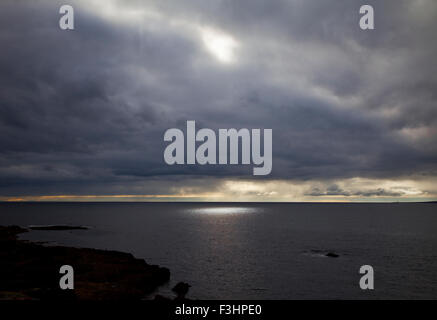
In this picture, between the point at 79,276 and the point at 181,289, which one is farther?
the point at 79,276

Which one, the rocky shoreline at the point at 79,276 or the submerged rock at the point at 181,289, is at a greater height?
the rocky shoreline at the point at 79,276

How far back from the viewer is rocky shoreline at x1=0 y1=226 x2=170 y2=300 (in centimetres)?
3484

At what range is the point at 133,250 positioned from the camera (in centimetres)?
7688

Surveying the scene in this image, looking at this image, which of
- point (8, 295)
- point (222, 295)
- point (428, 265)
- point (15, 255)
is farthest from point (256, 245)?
point (8, 295)

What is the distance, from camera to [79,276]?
1729 inches

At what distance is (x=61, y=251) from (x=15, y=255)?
799 centimetres

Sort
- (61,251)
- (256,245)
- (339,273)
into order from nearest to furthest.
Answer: (339,273) < (61,251) < (256,245)

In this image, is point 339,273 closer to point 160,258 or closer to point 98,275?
point 160,258

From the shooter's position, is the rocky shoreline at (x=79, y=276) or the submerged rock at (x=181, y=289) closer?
the rocky shoreline at (x=79, y=276)

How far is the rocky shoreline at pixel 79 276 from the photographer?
3484cm

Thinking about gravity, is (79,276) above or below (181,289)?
above

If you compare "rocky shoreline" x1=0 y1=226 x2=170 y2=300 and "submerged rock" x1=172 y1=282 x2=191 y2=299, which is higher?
"rocky shoreline" x1=0 y1=226 x2=170 y2=300
